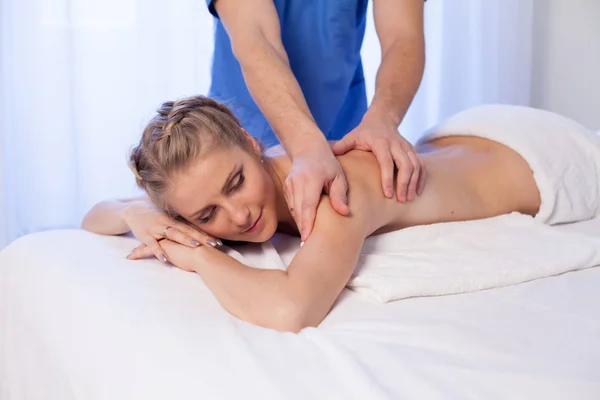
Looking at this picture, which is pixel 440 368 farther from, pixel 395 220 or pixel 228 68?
pixel 228 68

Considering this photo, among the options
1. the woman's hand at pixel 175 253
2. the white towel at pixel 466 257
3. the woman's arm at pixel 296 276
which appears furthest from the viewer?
the woman's hand at pixel 175 253

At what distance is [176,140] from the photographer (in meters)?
1.41

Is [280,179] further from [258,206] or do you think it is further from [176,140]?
[176,140]

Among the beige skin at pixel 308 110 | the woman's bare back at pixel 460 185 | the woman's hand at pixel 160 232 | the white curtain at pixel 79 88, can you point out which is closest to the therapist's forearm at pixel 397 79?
the beige skin at pixel 308 110

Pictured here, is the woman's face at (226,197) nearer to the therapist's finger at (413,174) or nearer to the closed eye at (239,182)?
the closed eye at (239,182)

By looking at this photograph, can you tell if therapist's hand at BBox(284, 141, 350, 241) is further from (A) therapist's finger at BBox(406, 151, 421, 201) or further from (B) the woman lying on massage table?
(A) therapist's finger at BBox(406, 151, 421, 201)

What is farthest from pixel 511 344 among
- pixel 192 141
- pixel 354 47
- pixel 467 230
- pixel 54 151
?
pixel 54 151

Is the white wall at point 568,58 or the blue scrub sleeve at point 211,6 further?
the white wall at point 568,58

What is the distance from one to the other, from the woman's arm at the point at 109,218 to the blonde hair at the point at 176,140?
0.59 feet

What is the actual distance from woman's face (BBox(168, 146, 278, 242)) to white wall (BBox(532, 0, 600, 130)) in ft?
9.47

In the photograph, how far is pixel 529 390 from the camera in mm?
875

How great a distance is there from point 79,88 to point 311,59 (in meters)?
1.30

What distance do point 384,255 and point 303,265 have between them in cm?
23

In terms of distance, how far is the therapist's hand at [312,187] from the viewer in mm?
1339
